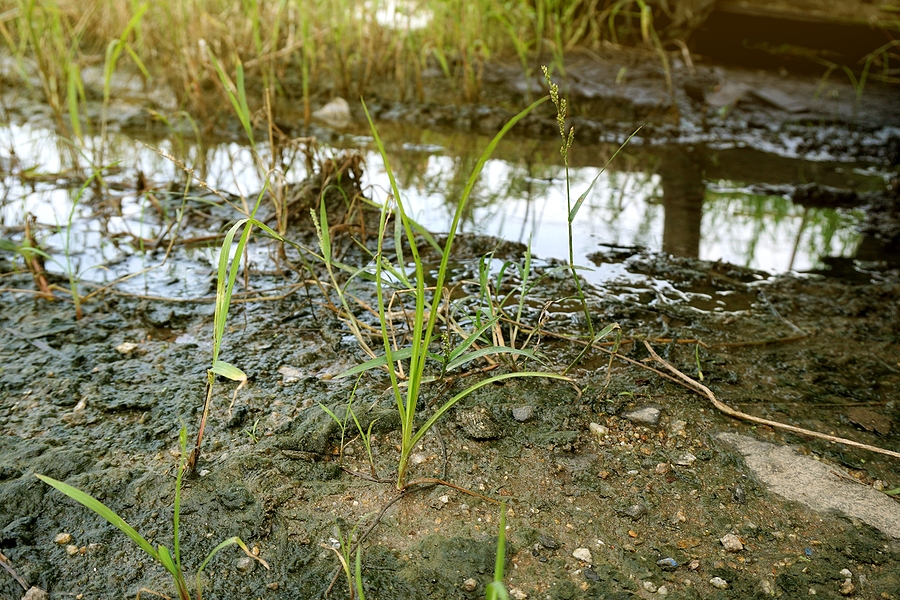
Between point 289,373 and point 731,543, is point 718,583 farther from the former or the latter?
point 289,373

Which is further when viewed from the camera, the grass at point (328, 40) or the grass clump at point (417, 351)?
the grass at point (328, 40)

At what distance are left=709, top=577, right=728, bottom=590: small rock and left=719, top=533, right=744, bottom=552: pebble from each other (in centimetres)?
7

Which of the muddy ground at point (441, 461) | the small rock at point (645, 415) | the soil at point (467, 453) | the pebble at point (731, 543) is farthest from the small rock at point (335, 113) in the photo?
the pebble at point (731, 543)

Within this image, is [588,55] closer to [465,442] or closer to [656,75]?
[656,75]

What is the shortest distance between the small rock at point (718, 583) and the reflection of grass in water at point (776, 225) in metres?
1.55

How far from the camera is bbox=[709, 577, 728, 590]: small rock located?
→ 107 centimetres

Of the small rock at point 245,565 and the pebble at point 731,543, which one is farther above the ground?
the small rock at point 245,565

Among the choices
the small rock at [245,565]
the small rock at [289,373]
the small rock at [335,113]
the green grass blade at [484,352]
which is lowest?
the small rock at [245,565]

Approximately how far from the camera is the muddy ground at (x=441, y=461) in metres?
1.09

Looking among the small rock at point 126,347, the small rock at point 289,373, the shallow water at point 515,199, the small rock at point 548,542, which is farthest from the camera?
the shallow water at point 515,199

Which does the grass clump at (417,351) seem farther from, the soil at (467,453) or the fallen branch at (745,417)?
the fallen branch at (745,417)

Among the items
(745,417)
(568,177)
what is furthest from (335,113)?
(745,417)

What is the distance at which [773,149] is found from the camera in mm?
4129

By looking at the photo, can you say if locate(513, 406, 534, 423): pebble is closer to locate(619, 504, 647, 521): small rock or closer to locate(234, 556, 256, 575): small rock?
locate(619, 504, 647, 521): small rock
